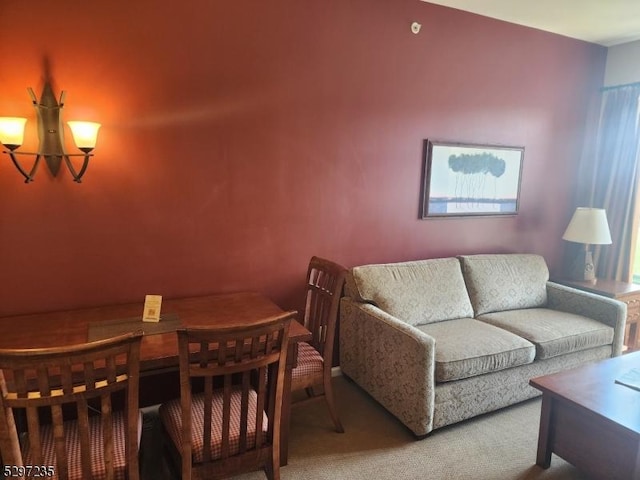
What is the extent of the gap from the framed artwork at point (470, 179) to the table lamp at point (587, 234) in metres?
0.51

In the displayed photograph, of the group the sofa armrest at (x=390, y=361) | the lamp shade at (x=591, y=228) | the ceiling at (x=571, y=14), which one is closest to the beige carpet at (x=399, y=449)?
the sofa armrest at (x=390, y=361)

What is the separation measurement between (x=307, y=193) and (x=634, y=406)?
83.2 inches

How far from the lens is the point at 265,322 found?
62.6 inches

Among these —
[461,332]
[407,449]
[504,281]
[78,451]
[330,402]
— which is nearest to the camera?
[78,451]

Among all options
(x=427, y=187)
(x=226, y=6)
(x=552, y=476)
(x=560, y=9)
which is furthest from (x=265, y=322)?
(x=560, y=9)

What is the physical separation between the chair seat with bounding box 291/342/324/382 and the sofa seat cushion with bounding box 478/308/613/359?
4.65 feet

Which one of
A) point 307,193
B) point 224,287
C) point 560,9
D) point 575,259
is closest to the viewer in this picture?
point 224,287

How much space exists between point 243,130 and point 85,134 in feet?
2.93

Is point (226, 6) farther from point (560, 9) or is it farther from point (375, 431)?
point (375, 431)

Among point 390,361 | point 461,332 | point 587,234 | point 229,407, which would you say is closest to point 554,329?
point 461,332

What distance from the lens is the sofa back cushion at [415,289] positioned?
288 centimetres

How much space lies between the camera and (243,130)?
2652mm

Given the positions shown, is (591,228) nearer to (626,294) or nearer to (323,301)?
(626,294)

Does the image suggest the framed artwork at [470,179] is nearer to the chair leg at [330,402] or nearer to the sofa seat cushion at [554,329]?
the sofa seat cushion at [554,329]
